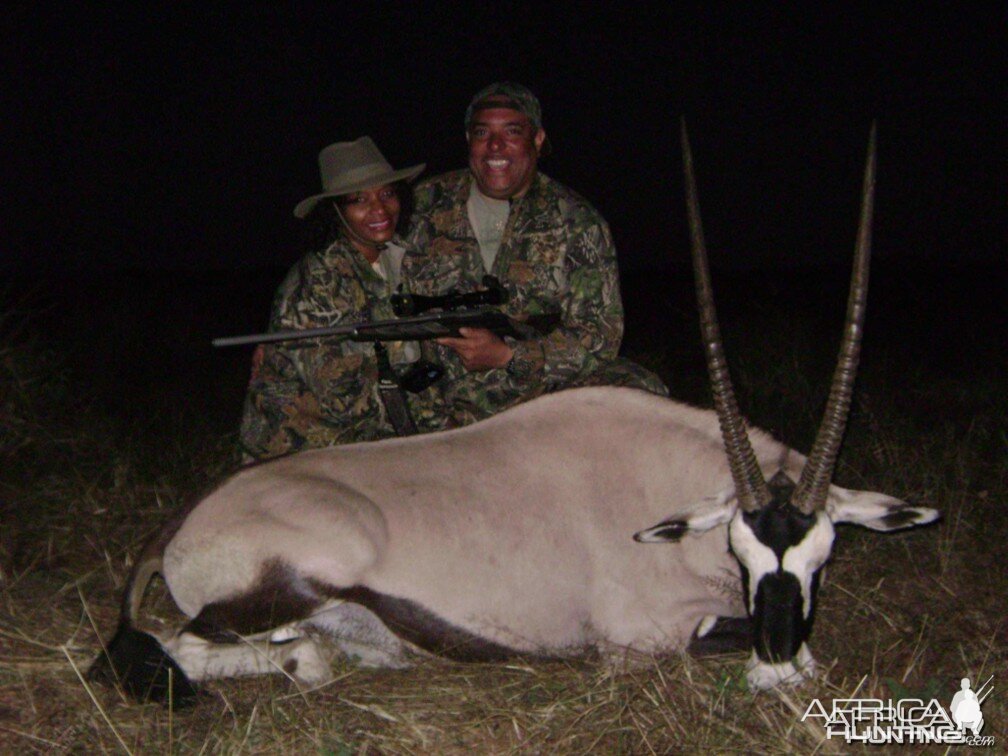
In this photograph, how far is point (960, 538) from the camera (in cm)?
475

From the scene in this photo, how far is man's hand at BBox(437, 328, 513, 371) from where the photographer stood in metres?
4.74

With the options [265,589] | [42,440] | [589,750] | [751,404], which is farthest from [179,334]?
[589,750]

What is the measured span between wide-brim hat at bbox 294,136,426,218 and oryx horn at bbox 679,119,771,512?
2.26m

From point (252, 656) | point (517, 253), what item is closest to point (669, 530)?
point (252, 656)

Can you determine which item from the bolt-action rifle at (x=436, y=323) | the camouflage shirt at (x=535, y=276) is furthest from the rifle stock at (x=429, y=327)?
the camouflage shirt at (x=535, y=276)

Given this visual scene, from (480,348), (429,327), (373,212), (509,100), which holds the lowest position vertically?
(480,348)

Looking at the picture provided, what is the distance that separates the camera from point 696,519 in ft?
11.3

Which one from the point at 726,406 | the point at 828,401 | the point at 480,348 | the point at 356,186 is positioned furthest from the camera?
the point at 356,186

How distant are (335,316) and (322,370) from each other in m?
0.29

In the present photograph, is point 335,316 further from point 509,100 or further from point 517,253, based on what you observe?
point 509,100

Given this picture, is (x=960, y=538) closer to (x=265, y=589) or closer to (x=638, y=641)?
(x=638, y=641)

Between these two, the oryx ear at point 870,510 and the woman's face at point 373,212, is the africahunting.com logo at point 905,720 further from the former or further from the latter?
the woman's face at point 373,212

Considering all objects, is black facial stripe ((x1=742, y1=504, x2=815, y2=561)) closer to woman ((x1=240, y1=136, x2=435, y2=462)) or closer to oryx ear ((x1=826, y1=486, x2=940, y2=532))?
oryx ear ((x1=826, y1=486, x2=940, y2=532))

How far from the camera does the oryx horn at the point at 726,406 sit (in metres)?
3.21
